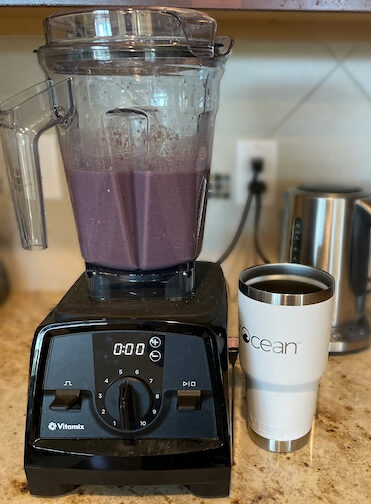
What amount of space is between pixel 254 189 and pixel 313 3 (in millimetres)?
392

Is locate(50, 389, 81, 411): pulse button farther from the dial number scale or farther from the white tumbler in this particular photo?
the white tumbler

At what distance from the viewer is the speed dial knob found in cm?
50

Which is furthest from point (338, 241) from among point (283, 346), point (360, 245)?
point (283, 346)

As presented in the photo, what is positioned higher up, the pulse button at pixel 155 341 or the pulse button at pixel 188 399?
the pulse button at pixel 155 341

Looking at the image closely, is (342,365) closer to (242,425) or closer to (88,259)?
(242,425)

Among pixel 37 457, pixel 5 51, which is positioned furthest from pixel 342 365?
pixel 5 51

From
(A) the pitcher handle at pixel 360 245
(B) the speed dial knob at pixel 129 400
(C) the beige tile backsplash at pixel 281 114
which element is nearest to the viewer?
(B) the speed dial knob at pixel 129 400

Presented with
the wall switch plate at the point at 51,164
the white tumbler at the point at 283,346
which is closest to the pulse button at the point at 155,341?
the white tumbler at the point at 283,346

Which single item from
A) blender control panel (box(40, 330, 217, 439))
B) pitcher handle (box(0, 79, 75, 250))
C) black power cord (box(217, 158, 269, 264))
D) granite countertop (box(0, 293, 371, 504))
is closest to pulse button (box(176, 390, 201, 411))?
blender control panel (box(40, 330, 217, 439))

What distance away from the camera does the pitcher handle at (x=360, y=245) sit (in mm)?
767

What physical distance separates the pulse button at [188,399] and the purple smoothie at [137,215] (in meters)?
0.16

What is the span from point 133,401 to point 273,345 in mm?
164

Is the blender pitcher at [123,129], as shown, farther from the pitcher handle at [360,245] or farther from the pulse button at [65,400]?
the pitcher handle at [360,245]

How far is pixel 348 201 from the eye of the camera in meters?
0.77
